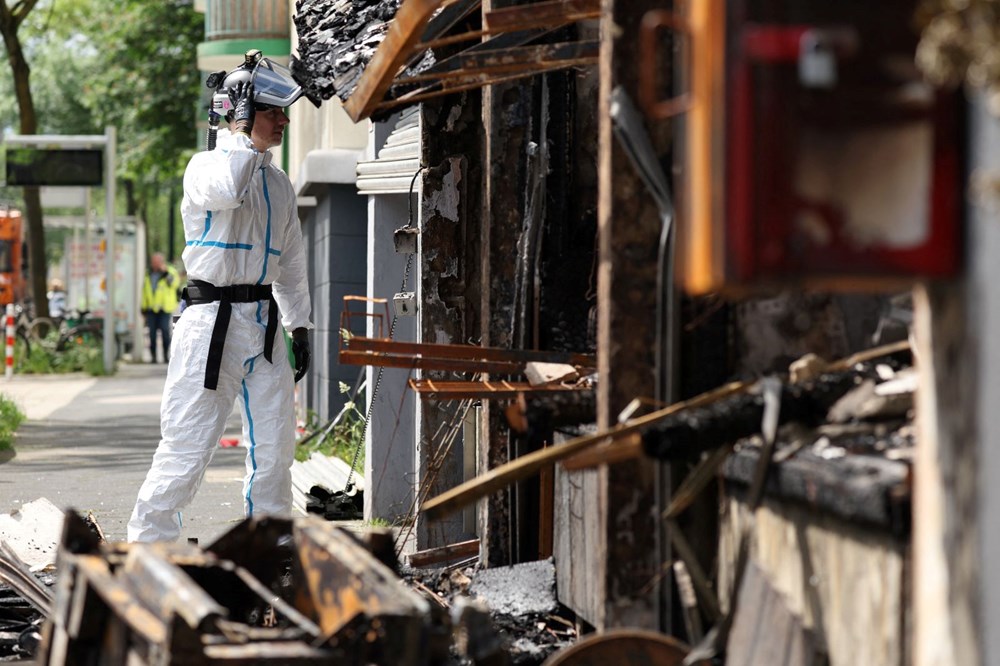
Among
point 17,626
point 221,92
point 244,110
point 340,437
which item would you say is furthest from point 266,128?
point 340,437

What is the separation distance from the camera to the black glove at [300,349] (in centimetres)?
757

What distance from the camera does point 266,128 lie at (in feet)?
22.9

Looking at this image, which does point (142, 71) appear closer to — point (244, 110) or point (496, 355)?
point (244, 110)

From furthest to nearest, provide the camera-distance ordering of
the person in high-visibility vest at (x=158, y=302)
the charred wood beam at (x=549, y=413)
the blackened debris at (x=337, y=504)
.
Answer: the person in high-visibility vest at (x=158, y=302) → the blackened debris at (x=337, y=504) → the charred wood beam at (x=549, y=413)

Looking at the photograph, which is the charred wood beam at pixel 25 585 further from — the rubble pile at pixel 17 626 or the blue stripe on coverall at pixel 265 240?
the blue stripe on coverall at pixel 265 240

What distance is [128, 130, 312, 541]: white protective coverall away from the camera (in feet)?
21.8

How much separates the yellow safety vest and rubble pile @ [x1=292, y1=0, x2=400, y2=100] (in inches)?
854

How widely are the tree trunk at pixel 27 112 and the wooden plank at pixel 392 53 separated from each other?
19537mm

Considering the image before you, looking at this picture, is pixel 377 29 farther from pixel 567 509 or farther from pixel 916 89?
pixel 916 89

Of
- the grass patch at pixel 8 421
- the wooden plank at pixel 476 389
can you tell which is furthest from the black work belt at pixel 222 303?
the grass patch at pixel 8 421

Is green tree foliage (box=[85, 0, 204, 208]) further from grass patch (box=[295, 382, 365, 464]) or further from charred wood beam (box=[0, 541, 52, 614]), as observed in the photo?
charred wood beam (box=[0, 541, 52, 614])

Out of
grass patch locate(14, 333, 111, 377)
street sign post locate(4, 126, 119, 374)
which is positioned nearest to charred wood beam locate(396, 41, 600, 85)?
street sign post locate(4, 126, 119, 374)

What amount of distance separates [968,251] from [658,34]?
1793 mm

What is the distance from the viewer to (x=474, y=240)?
7.63 meters
